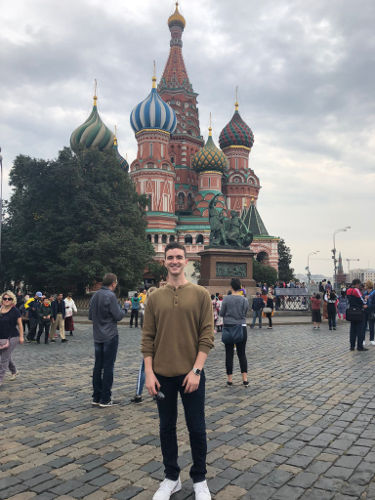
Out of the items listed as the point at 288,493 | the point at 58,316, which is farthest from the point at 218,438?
the point at 58,316

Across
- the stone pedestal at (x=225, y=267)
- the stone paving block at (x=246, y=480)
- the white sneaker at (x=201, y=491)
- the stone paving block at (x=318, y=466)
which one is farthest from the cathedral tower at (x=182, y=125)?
the white sneaker at (x=201, y=491)

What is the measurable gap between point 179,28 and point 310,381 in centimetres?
7854

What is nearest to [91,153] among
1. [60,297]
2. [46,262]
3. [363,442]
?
[46,262]

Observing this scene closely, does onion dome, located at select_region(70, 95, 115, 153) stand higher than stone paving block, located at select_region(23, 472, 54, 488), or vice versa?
onion dome, located at select_region(70, 95, 115, 153)

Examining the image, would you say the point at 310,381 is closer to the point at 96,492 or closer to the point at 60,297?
the point at 96,492

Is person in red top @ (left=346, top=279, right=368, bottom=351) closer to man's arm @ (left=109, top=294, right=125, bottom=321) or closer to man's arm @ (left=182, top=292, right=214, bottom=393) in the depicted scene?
man's arm @ (left=109, top=294, right=125, bottom=321)

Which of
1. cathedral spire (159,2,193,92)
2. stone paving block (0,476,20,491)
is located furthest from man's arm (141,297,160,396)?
cathedral spire (159,2,193,92)

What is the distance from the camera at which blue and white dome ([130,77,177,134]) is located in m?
55.8

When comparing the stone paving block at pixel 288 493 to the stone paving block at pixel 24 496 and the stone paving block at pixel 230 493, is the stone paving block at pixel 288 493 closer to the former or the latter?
the stone paving block at pixel 230 493

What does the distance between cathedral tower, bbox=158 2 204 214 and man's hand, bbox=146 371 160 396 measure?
5953cm

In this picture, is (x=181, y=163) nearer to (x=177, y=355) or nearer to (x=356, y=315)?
(x=356, y=315)

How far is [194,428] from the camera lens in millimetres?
3264

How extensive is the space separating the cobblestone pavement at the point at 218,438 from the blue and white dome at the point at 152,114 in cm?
5179

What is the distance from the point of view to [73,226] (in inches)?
1155
